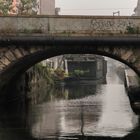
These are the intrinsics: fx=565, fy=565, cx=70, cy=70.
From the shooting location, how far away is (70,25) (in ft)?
146

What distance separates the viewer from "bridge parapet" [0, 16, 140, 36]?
4419 cm

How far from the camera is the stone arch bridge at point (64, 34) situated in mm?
43469

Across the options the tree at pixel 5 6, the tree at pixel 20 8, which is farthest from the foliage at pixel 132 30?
the tree at pixel 5 6

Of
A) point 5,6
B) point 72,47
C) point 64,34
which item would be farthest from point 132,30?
point 5,6

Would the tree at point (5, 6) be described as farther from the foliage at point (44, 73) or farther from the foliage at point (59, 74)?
the foliage at point (59, 74)

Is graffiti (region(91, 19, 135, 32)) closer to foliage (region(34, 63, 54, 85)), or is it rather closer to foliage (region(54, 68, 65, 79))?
foliage (region(34, 63, 54, 85))

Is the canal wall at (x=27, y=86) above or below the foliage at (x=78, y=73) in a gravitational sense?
above

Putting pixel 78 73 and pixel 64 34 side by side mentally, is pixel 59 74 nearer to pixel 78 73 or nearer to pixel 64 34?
pixel 78 73

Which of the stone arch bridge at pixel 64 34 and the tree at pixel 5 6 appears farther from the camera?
the tree at pixel 5 6

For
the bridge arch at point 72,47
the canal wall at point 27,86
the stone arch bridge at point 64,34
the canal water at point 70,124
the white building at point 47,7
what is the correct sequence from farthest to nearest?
1. the white building at point 47,7
2. the canal wall at point 27,86
3. the stone arch bridge at point 64,34
4. the bridge arch at point 72,47
5. the canal water at point 70,124

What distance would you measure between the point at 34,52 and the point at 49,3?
124402mm

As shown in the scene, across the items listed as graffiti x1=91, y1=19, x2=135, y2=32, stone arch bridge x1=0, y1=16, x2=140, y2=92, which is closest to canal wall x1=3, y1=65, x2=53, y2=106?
stone arch bridge x1=0, y1=16, x2=140, y2=92

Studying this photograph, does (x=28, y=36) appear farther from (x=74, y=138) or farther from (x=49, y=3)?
(x=49, y=3)

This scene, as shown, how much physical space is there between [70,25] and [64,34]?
1044 mm
